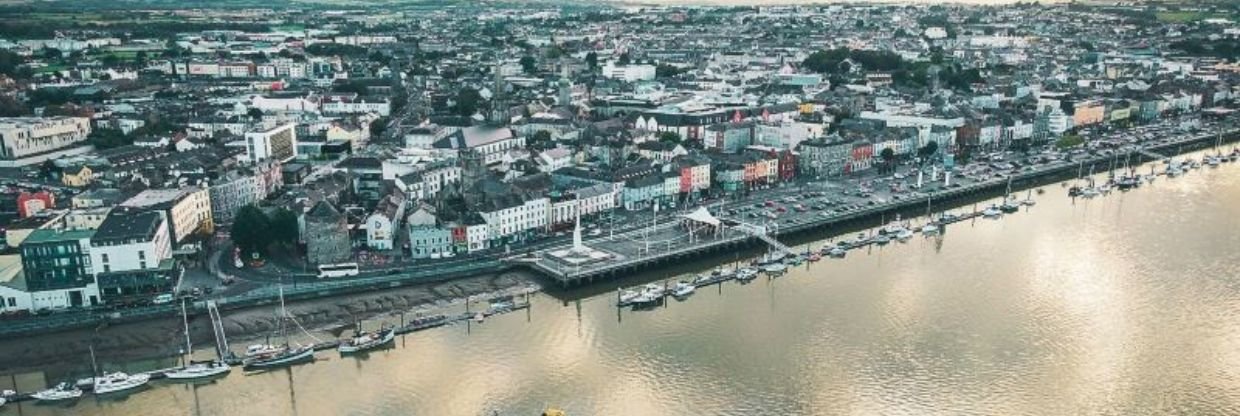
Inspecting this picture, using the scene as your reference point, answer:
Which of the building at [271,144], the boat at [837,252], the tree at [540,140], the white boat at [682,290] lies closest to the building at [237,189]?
the building at [271,144]

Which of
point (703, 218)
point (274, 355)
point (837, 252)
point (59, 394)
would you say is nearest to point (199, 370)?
point (274, 355)

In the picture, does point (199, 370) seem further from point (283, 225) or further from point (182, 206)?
point (182, 206)

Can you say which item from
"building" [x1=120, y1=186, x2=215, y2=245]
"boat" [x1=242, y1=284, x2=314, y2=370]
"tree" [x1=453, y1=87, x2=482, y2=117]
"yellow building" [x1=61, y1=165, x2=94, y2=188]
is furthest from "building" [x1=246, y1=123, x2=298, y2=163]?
"boat" [x1=242, y1=284, x2=314, y2=370]

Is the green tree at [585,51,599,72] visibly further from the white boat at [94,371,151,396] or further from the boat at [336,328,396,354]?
the white boat at [94,371,151,396]

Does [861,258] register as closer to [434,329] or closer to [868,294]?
[868,294]

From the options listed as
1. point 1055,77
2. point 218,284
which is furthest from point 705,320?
point 1055,77

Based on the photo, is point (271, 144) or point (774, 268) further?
point (271, 144)

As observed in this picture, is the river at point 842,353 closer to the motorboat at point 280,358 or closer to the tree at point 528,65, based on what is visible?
the motorboat at point 280,358

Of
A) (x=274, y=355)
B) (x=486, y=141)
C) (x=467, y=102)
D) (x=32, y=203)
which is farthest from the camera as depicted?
(x=467, y=102)
